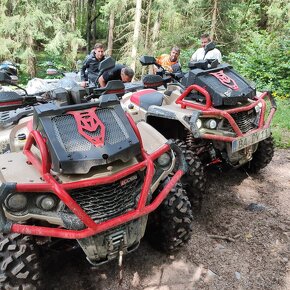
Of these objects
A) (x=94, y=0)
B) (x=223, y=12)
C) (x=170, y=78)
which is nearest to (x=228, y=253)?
(x=170, y=78)

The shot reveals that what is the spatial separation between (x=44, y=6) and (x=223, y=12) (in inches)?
295

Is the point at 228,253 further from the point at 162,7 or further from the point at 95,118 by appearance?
the point at 162,7

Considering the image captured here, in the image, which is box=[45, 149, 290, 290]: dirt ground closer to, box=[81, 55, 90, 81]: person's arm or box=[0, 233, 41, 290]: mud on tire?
box=[0, 233, 41, 290]: mud on tire

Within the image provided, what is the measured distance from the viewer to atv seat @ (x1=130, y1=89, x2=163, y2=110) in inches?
184

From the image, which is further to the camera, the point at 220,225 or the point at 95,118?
the point at 220,225

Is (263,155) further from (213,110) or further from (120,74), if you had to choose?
(120,74)

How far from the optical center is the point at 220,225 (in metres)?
4.19

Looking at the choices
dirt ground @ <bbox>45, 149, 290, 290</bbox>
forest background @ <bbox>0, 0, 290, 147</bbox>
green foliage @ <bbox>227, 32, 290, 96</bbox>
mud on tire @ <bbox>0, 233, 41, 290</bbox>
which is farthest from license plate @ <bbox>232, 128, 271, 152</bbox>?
forest background @ <bbox>0, 0, 290, 147</bbox>

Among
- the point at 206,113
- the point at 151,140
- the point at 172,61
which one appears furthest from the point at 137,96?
the point at 172,61

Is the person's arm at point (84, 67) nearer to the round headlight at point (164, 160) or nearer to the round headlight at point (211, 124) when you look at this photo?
the round headlight at point (211, 124)

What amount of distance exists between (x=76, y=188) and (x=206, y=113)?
2.16 metres

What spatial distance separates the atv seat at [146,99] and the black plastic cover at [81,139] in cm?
168

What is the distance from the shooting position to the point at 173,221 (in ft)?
11.1

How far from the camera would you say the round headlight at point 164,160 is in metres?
3.16
